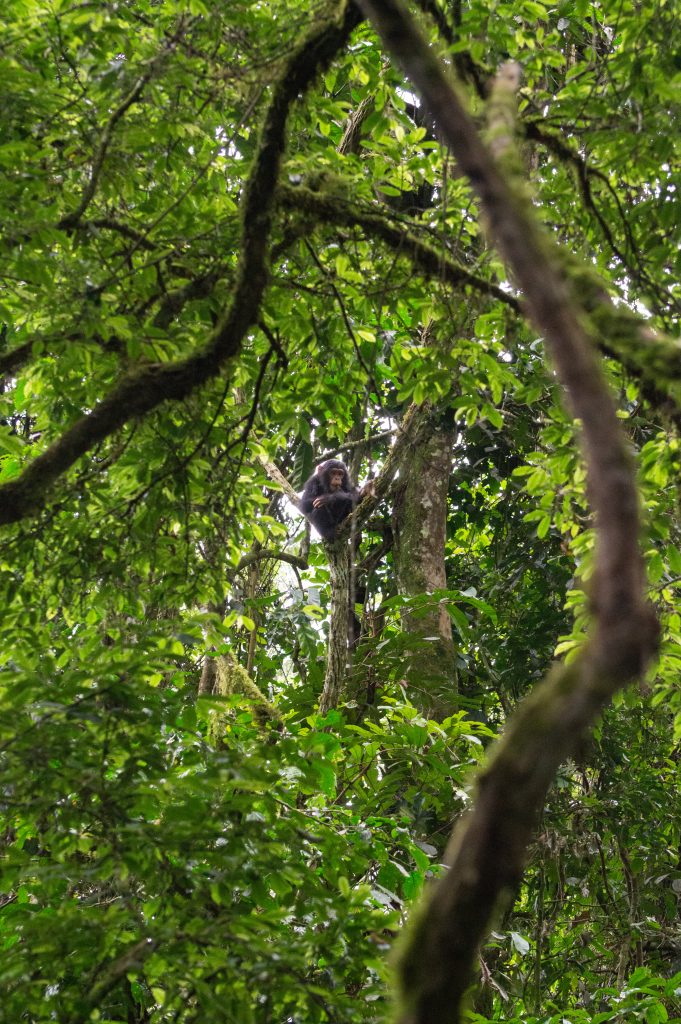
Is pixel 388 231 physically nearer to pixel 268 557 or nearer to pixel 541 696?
pixel 541 696

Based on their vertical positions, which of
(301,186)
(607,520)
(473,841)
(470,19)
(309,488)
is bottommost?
(473,841)

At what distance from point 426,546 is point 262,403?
1804 millimetres

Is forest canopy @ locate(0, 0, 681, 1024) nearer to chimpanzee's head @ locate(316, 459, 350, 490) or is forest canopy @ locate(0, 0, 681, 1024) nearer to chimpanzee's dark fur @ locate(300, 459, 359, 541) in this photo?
chimpanzee's dark fur @ locate(300, 459, 359, 541)

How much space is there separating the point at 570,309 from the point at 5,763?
1829mm

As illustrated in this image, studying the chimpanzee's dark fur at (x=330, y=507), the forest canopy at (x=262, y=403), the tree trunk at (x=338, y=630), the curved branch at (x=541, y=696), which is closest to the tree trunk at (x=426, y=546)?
the forest canopy at (x=262, y=403)

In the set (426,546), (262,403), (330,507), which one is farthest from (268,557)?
(262,403)

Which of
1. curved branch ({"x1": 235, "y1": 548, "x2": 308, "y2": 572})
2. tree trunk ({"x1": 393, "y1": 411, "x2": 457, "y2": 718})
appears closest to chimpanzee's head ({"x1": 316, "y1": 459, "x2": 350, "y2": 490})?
curved branch ({"x1": 235, "y1": 548, "x2": 308, "y2": 572})

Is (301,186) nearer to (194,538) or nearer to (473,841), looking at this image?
(194,538)

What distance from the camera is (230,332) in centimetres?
282

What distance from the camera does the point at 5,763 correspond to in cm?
217

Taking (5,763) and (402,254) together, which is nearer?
(5,763)

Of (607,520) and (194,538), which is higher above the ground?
(194,538)

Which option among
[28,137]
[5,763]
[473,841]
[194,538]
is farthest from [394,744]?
[473,841]

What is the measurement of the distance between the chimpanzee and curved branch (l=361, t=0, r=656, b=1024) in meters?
4.21
